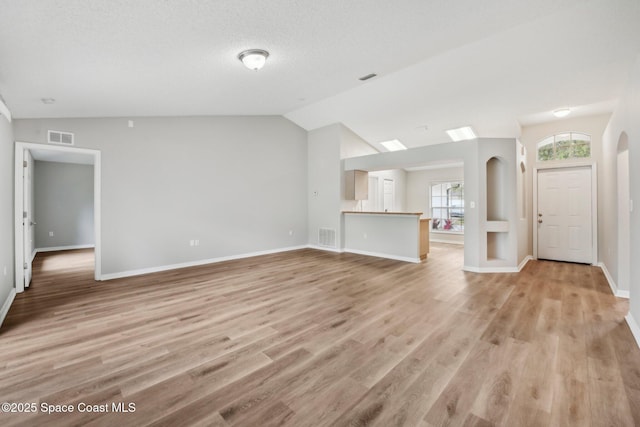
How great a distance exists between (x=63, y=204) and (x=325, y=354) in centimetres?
899

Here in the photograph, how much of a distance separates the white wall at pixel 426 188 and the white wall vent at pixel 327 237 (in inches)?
156

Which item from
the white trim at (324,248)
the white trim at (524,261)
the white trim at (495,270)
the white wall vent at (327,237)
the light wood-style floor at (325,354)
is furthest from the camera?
the white wall vent at (327,237)

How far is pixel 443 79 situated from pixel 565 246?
433 centimetres

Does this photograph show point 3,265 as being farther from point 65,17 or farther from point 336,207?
A: point 336,207

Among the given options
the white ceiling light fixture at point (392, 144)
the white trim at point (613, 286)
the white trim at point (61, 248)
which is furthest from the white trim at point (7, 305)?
the white ceiling light fixture at point (392, 144)

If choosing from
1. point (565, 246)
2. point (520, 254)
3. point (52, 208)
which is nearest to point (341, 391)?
point (520, 254)

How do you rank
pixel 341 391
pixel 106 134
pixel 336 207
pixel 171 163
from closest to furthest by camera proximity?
pixel 341 391 → pixel 106 134 → pixel 171 163 → pixel 336 207

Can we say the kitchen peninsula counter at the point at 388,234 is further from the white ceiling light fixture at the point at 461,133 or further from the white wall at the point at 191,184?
the white ceiling light fixture at the point at 461,133

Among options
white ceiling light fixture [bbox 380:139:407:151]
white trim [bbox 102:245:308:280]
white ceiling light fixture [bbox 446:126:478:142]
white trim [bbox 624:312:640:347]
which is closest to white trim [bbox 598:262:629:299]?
white trim [bbox 624:312:640:347]

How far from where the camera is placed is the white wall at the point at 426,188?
29.6 feet

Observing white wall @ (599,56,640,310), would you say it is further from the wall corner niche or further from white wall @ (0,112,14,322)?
white wall @ (0,112,14,322)

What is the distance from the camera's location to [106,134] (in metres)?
4.57

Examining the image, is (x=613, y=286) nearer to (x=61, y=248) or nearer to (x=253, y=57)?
(x=253, y=57)

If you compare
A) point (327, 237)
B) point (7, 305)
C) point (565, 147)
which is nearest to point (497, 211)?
point (565, 147)
